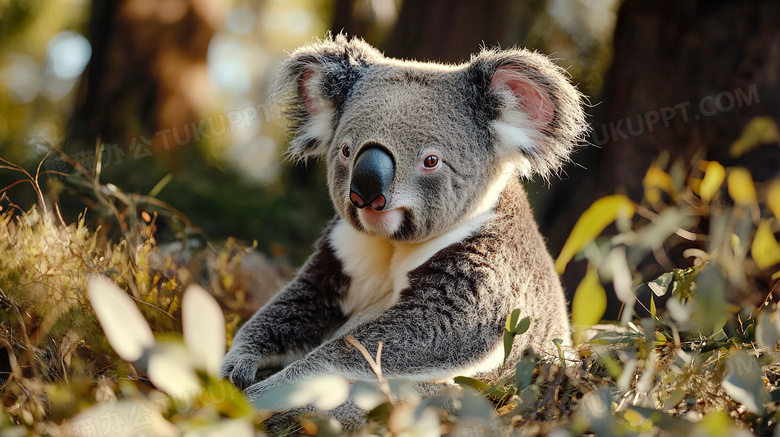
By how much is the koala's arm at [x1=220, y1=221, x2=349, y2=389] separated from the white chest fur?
54 millimetres

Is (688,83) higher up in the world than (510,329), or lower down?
higher up

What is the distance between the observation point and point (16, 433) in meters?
1.38

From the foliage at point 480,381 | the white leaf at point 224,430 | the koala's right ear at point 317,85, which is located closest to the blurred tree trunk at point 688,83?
the foliage at point 480,381

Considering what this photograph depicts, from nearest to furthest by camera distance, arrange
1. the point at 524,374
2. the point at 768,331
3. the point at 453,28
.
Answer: the point at 768,331, the point at 524,374, the point at 453,28

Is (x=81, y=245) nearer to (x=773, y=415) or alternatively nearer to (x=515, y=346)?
(x=515, y=346)

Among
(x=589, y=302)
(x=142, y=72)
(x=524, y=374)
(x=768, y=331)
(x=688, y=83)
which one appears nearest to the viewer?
(x=589, y=302)

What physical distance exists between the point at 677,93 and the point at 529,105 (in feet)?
9.44

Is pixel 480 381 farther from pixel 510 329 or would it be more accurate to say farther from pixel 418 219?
pixel 418 219

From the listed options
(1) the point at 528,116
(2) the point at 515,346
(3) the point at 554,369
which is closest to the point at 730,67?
(1) the point at 528,116

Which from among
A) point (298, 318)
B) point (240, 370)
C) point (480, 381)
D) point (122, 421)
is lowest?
point (240, 370)

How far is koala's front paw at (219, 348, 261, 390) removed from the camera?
93.6 inches

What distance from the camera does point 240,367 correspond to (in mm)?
2406

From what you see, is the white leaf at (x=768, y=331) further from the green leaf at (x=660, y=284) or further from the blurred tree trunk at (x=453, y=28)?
the blurred tree trunk at (x=453, y=28)

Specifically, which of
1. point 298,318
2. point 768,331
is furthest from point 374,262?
point 768,331
